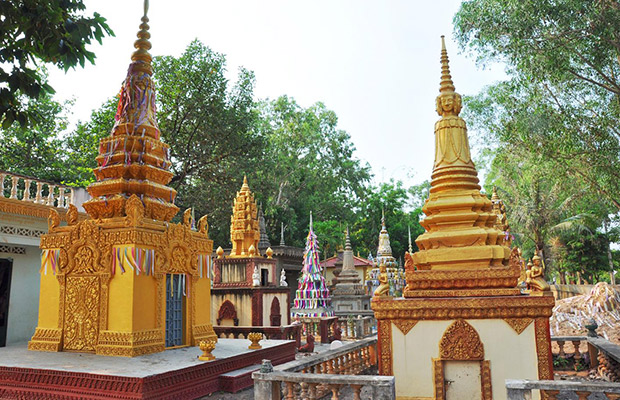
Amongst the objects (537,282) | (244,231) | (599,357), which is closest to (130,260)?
(537,282)

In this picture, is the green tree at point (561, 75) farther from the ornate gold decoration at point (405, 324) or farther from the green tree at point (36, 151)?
the green tree at point (36, 151)

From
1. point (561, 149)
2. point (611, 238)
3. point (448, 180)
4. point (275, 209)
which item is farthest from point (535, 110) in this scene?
point (611, 238)

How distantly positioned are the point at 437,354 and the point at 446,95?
4.59 meters

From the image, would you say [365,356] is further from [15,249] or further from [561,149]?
[561,149]

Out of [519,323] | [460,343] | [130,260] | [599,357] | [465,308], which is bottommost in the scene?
[599,357]

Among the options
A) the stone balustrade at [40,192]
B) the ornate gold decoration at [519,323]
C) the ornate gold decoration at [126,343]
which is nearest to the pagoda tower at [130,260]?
the ornate gold decoration at [126,343]

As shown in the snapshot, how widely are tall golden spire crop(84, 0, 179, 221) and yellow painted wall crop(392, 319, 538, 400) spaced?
6005 mm

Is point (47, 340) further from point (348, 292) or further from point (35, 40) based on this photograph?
point (348, 292)

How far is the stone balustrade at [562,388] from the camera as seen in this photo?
17.2 feet

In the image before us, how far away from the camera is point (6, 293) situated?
40.3 ft

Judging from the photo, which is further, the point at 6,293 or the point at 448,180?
the point at 6,293

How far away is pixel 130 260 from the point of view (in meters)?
9.07

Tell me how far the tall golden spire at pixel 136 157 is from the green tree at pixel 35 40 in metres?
3.92

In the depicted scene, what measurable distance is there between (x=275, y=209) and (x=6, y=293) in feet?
83.4
